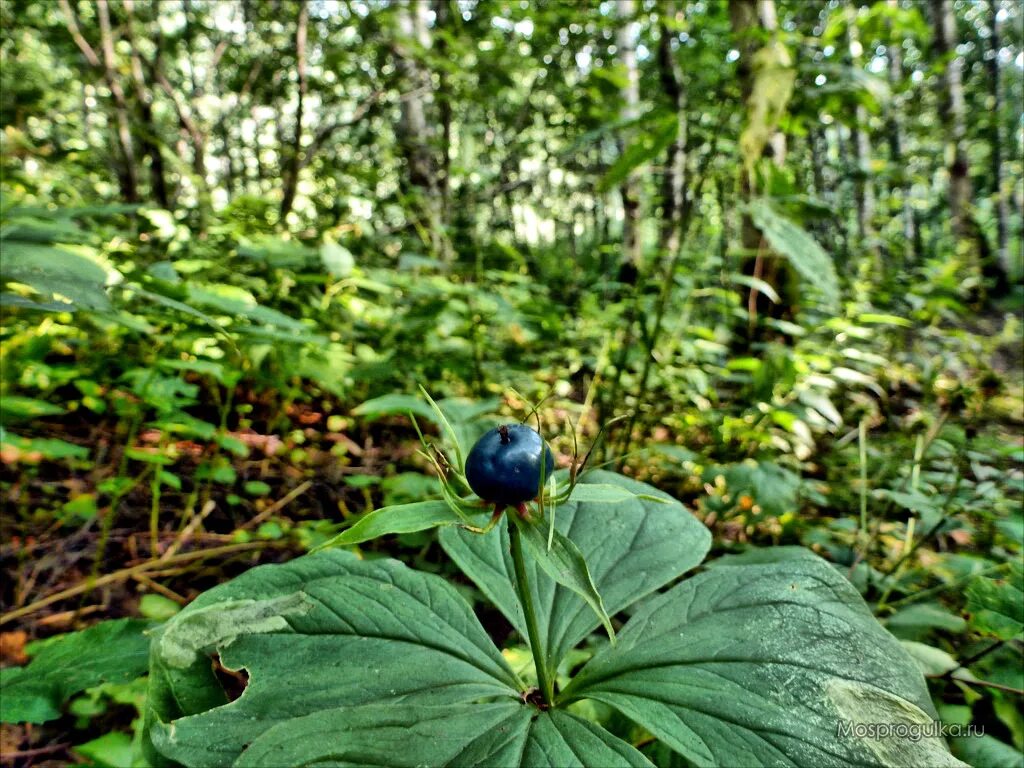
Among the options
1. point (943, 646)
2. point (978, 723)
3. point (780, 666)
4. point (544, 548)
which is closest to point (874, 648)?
point (780, 666)

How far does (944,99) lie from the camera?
8719mm

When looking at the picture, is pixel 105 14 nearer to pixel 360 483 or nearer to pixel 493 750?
pixel 360 483

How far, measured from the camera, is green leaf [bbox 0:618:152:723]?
35.5 inches

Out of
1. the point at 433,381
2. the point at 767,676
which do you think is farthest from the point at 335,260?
the point at 767,676

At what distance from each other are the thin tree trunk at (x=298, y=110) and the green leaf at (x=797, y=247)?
271 centimetres

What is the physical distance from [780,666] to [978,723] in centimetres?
84

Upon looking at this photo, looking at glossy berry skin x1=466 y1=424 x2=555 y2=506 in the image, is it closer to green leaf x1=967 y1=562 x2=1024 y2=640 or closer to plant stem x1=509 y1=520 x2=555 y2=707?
plant stem x1=509 y1=520 x2=555 y2=707

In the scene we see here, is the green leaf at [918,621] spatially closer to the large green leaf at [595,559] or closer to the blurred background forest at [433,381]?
the blurred background forest at [433,381]

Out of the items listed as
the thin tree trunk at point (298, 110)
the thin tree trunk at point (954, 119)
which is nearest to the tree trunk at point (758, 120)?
the thin tree trunk at point (298, 110)

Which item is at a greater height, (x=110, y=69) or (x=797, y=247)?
(x=110, y=69)

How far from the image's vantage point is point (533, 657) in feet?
2.57

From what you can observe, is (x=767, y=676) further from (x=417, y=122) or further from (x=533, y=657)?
(x=417, y=122)

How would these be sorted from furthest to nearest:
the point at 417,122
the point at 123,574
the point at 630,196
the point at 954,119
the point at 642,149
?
the point at 954,119 → the point at 630,196 → the point at 417,122 → the point at 642,149 → the point at 123,574

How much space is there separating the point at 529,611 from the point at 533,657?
0.41 feet
